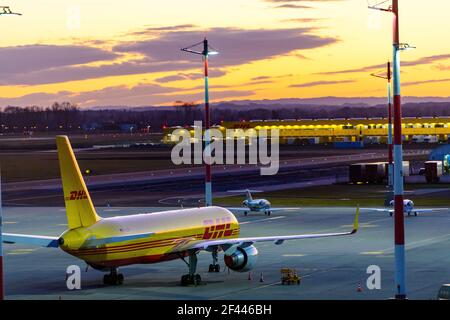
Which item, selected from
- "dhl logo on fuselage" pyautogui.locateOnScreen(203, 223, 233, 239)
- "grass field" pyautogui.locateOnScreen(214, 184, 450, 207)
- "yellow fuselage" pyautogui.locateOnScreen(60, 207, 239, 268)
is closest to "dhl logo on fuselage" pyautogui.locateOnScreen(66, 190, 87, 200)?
"yellow fuselage" pyautogui.locateOnScreen(60, 207, 239, 268)

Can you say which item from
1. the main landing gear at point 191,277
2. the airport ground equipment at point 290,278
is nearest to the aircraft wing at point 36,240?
the main landing gear at point 191,277

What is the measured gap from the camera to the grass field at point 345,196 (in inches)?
4183

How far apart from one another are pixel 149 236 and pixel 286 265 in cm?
1210

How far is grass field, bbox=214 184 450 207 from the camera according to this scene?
106m

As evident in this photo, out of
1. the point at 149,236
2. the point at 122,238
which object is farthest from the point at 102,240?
the point at 149,236

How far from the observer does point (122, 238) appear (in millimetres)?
48531

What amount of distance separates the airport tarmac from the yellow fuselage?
5.75 ft

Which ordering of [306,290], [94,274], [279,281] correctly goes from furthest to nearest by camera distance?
[94,274]
[279,281]
[306,290]

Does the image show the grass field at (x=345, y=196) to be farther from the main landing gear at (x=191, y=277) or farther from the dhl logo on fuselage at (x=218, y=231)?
the main landing gear at (x=191, y=277)

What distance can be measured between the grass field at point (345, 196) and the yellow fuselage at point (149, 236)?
50925 mm

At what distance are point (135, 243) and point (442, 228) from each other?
3757 centimetres
